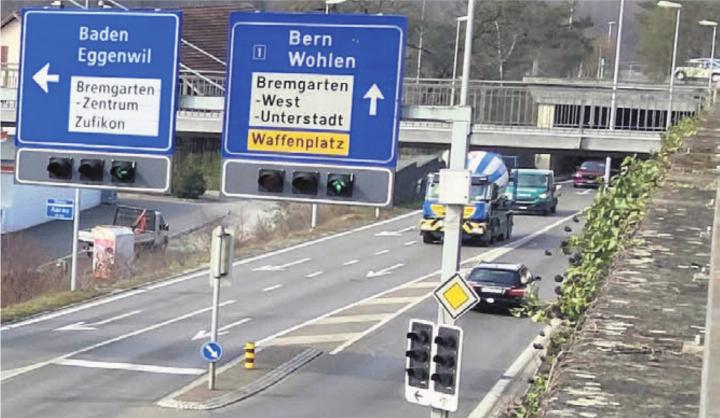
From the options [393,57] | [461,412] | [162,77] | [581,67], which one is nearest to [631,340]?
[393,57]

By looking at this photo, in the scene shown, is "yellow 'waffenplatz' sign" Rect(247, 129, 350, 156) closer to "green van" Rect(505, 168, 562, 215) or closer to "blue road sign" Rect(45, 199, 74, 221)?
"blue road sign" Rect(45, 199, 74, 221)

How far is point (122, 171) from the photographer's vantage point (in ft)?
48.5

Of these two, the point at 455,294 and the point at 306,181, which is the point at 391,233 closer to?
the point at 455,294

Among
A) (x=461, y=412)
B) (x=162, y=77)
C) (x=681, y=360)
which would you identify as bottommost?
(x=461, y=412)

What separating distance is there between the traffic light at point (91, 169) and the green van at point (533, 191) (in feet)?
134

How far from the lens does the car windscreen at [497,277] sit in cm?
3300

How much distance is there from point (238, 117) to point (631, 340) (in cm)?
919

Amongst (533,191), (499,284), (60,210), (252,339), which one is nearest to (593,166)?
(533,191)

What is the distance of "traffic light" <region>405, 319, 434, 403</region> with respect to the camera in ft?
44.0

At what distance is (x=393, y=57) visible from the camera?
13719 millimetres

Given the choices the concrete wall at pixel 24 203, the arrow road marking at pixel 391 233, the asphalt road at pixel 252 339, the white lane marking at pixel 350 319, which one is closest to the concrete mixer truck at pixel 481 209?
the arrow road marking at pixel 391 233

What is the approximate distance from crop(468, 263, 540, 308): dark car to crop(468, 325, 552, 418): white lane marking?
3473 millimetres

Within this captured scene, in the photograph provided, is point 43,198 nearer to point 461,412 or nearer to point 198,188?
point 198,188

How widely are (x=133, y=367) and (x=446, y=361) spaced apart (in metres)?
13.3
